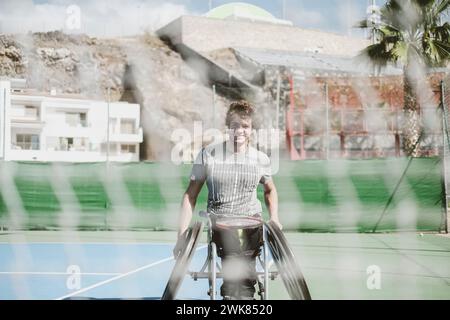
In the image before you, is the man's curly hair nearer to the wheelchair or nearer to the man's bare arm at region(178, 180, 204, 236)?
the man's bare arm at region(178, 180, 204, 236)

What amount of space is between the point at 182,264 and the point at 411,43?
11199 millimetres

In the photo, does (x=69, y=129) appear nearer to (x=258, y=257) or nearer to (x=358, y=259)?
(x=358, y=259)

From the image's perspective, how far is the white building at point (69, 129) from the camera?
19.4 metres

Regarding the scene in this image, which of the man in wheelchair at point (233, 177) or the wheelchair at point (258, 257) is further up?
the man in wheelchair at point (233, 177)

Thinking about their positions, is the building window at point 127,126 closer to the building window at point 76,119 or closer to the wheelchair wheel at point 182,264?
the building window at point 76,119

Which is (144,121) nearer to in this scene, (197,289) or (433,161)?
(433,161)

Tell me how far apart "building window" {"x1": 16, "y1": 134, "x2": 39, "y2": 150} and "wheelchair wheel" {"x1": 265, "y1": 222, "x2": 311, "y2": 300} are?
1948 centimetres

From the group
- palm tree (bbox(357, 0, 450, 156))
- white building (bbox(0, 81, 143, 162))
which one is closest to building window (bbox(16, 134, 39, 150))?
white building (bbox(0, 81, 143, 162))

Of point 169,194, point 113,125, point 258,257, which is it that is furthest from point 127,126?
point 258,257

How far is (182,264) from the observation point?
236 centimetres

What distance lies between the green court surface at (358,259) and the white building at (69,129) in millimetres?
6305

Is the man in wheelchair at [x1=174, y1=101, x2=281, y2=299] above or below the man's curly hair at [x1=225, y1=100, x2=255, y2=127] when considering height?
below

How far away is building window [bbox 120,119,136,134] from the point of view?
28.4 m

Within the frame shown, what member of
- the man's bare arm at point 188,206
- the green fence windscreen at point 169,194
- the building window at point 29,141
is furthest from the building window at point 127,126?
the man's bare arm at point 188,206
